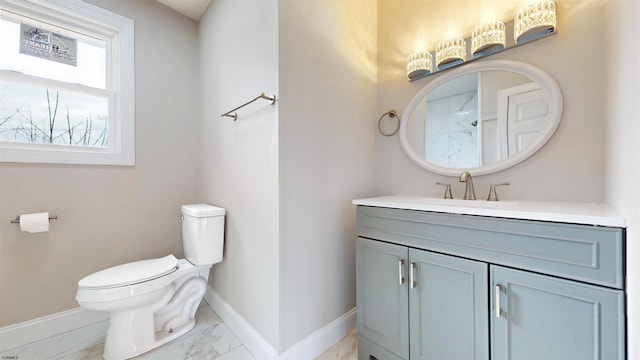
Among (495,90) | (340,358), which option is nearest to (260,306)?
(340,358)

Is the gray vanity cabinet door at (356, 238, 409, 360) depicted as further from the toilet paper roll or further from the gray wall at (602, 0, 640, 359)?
the toilet paper roll

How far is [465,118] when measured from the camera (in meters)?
1.43

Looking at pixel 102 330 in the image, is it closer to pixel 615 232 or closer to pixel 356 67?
pixel 356 67

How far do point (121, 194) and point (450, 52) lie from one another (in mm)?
2563

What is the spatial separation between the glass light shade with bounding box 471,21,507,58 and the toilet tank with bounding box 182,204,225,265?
190 cm

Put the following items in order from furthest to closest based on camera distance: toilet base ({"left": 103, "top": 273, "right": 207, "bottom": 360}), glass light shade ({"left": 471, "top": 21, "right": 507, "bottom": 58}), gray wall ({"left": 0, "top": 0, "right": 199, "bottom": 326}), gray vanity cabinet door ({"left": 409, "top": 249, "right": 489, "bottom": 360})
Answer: gray wall ({"left": 0, "top": 0, "right": 199, "bottom": 326}) → toilet base ({"left": 103, "top": 273, "right": 207, "bottom": 360}) → glass light shade ({"left": 471, "top": 21, "right": 507, "bottom": 58}) → gray vanity cabinet door ({"left": 409, "top": 249, "right": 489, "bottom": 360})

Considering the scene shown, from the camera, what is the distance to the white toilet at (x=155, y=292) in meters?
1.30

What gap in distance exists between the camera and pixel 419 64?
5.09 ft

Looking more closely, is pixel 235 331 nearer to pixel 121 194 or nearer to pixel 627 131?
pixel 121 194

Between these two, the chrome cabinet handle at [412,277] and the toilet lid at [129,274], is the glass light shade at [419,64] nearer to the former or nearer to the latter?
the chrome cabinet handle at [412,277]

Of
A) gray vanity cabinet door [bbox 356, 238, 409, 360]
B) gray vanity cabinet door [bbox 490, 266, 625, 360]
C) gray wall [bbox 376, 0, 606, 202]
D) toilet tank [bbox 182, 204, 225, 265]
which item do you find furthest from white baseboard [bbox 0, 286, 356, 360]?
gray wall [bbox 376, 0, 606, 202]

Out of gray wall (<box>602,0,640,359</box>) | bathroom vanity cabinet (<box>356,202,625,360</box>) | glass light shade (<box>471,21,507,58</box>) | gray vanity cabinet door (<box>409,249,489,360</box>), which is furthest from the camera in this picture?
glass light shade (<box>471,21,507,58</box>)

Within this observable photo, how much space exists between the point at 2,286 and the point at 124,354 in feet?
3.01

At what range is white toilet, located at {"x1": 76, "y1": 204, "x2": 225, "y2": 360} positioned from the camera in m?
1.30
